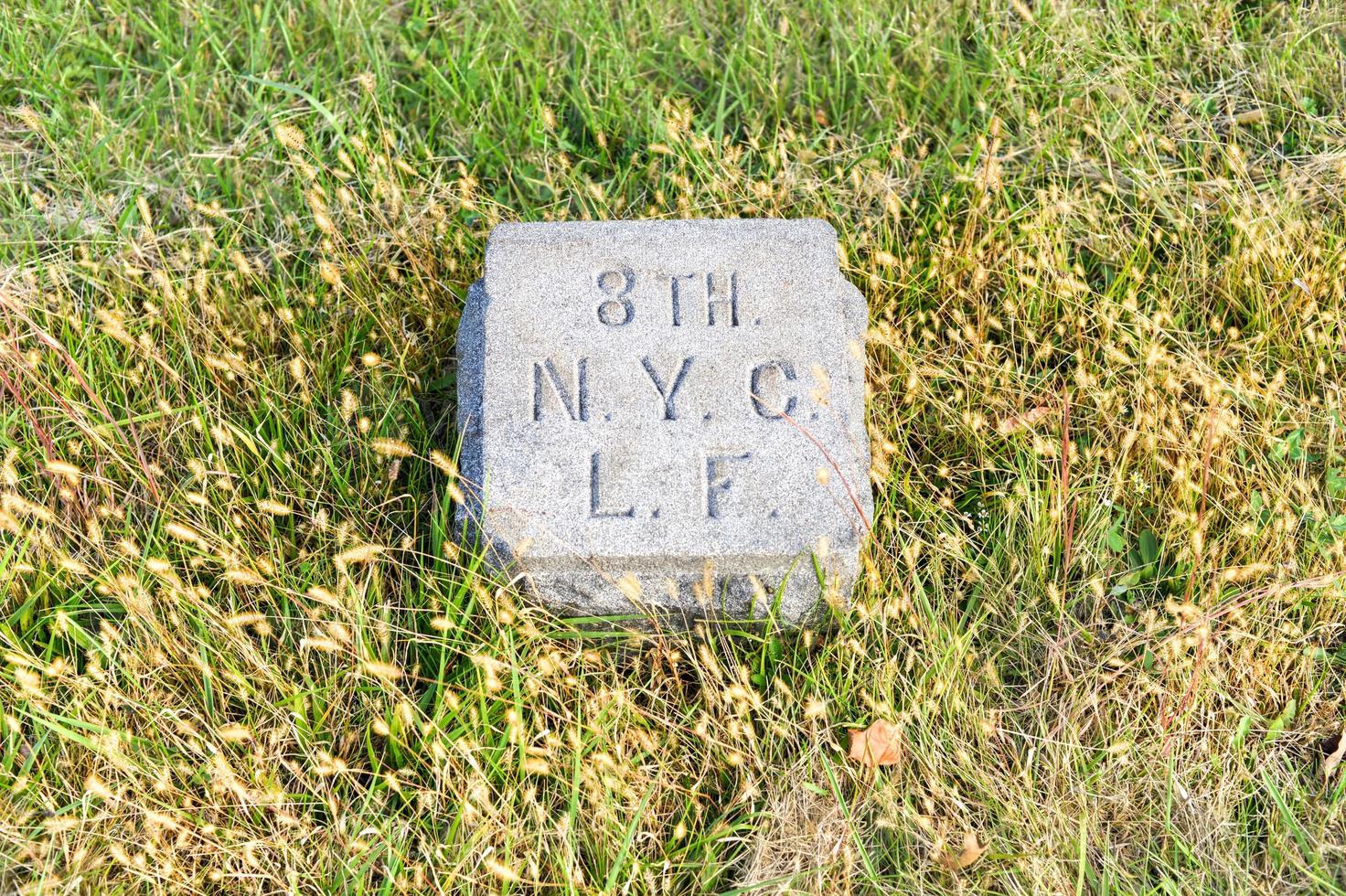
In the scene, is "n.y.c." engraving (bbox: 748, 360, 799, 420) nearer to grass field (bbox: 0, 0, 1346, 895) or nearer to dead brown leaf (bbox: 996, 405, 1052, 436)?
grass field (bbox: 0, 0, 1346, 895)

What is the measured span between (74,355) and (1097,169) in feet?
8.82

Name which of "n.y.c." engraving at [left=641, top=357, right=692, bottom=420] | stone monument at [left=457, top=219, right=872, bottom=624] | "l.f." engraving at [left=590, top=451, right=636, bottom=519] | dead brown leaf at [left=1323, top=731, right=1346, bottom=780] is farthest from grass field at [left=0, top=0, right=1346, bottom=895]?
"n.y.c." engraving at [left=641, top=357, right=692, bottom=420]

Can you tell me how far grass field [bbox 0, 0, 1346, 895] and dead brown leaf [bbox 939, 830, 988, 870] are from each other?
12 mm

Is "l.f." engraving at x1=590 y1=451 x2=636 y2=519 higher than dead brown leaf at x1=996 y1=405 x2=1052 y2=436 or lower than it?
lower

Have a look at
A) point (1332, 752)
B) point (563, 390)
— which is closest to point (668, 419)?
point (563, 390)

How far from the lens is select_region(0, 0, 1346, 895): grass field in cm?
199

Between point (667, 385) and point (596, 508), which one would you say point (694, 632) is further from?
point (667, 385)

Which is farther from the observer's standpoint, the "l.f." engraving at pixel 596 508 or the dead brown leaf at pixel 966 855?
the "l.f." engraving at pixel 596 508

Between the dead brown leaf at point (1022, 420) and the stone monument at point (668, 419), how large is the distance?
0.38 meters

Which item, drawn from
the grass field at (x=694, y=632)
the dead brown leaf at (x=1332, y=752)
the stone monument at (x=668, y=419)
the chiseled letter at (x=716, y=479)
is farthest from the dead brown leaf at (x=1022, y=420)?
the dead brown leaf at (x=1332, y=752)

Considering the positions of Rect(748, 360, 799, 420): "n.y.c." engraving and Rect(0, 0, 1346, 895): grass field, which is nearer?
Rect(0, 0, 1346, 895): grass field

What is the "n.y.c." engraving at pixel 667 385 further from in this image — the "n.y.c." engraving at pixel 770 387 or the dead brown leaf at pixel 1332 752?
the dead brown leaf at pixel 1332 752

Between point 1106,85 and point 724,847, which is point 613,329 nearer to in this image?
point 724,847

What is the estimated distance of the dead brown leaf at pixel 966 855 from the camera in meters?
1.94
